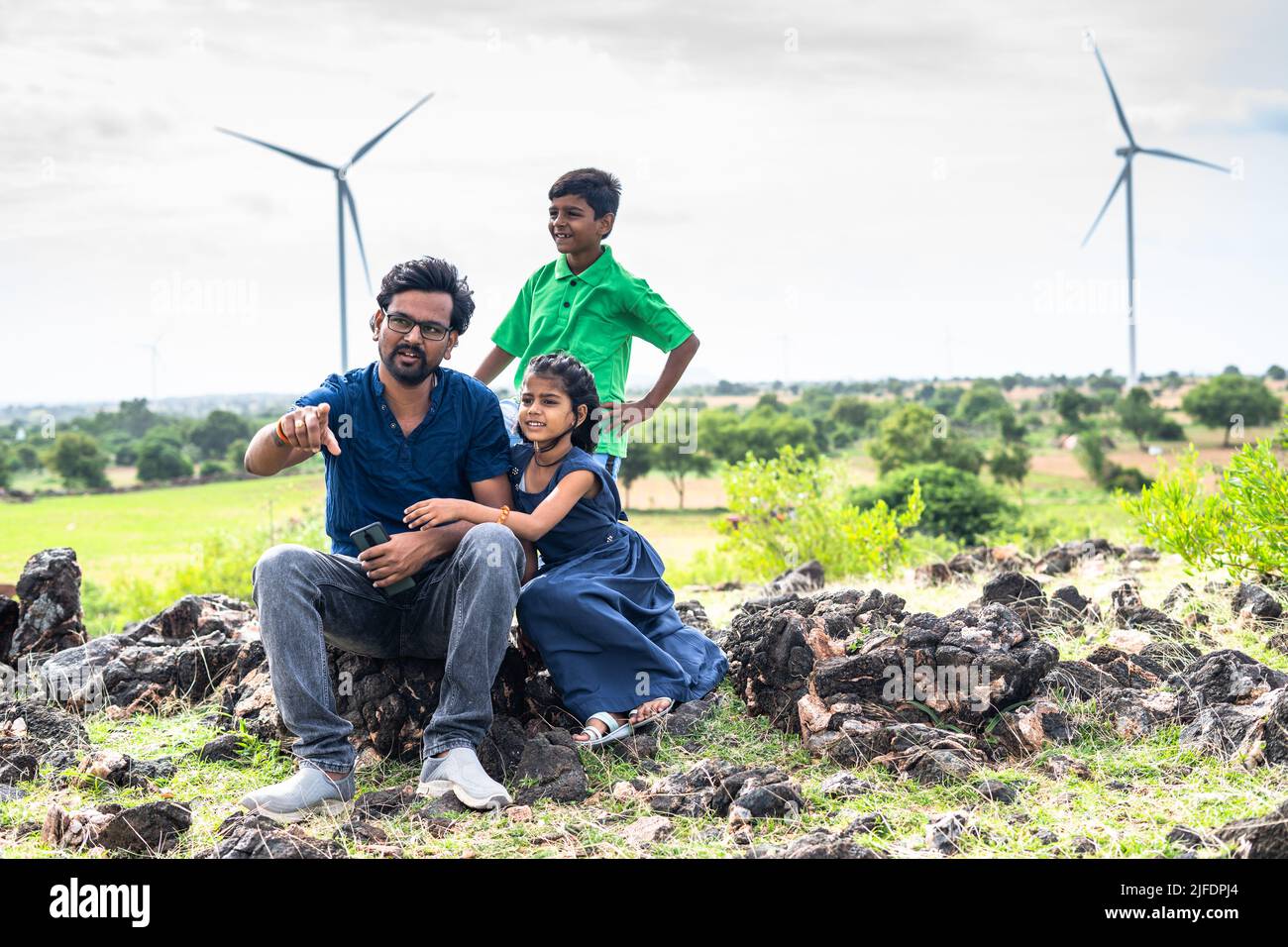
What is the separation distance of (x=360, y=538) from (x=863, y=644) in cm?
296

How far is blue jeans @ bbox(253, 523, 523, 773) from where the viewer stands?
5574mm

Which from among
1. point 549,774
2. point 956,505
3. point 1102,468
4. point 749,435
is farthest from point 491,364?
point 1102,468

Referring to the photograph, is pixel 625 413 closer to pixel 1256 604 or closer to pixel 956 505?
pixel 1256 604

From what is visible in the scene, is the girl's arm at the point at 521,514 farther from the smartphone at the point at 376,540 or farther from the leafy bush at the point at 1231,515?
the leafy bush at the point at 1231,515

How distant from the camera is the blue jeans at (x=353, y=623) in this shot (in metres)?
5.57

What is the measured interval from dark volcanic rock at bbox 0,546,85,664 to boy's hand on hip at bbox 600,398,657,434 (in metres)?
4.54

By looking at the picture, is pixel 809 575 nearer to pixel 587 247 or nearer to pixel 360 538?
pixel 587 247

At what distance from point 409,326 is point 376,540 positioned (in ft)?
3.49

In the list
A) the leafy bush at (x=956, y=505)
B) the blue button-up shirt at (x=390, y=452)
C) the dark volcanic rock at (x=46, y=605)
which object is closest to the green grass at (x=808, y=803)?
Answer: the blue button-up shirt at (x=390, y=452)

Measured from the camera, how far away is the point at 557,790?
587 centimetres

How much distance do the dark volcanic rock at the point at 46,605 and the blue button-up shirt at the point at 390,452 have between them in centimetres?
391

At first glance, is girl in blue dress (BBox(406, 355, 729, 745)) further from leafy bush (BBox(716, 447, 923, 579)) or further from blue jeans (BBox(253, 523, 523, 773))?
leafy bush (BBox(716, 447, 923, 579))
